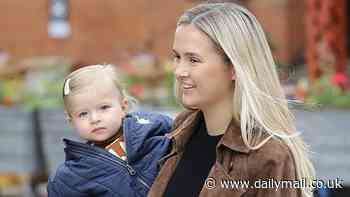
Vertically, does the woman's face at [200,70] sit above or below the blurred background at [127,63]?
above

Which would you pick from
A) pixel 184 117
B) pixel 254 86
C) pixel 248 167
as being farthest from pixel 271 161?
pixel 184 117

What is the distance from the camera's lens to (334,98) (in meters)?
6.12

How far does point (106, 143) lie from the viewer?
9.52ft

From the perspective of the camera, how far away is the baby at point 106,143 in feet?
9.11

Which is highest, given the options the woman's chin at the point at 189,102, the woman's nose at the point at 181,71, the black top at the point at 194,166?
the woman's nose at the point at 181,71

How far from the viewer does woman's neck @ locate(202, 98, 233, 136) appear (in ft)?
8.39

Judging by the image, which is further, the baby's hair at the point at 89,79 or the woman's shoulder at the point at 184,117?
the baby's hair at the point at 89,79

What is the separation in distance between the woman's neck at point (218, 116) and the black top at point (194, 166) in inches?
1.0

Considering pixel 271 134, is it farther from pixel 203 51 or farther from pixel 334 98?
pixel 334 98

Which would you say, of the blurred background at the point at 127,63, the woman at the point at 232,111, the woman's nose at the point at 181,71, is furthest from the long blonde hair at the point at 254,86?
the blurred background at the point at 127,63

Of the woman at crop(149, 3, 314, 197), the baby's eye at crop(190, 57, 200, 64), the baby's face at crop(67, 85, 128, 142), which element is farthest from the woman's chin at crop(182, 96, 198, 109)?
the baby's face at crop(67, 85, 128, 142)

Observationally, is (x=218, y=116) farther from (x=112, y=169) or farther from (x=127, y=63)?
(x=127, y=63)

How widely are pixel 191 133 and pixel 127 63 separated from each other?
7349 millimetres

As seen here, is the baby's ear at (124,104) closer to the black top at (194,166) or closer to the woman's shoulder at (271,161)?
the black top at (194,166)
